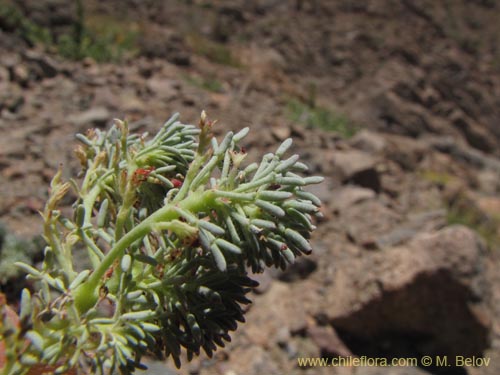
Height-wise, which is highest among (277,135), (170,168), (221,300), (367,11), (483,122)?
(170,168)

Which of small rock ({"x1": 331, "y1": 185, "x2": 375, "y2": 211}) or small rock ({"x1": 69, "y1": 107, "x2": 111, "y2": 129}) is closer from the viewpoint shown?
small rock ({"x1": 69, "y1": 107, "x2": 111, "y2": 129})

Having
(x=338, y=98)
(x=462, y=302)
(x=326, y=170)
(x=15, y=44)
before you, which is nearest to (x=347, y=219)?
(x=326, y=170)

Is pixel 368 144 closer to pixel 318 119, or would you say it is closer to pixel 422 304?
pixel 318 119

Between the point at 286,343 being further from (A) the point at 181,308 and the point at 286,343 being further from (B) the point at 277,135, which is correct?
(B) the point at 277,135

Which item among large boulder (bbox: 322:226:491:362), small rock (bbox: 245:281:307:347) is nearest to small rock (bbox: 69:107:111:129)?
small rock (bbox: 245:281:307:347)

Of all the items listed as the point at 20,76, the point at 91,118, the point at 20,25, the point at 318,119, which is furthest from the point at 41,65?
the point at 318,119

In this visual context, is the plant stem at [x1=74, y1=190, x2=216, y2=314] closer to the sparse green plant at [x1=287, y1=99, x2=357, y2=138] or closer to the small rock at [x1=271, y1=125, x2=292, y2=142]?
the small rock at [x1=271, y1=125, x2=292, y2=142]
